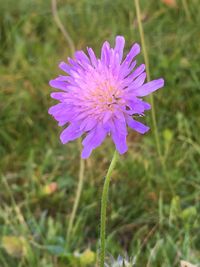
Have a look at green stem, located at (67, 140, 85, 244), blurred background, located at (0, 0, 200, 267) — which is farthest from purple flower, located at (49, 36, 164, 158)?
green stem, located at (67, 140, 85, 244)

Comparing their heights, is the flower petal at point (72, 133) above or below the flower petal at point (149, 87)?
below

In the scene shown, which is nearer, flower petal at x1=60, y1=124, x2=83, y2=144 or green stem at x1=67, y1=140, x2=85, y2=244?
flower petal at x1=60, y1=124, x2=83, y2=144

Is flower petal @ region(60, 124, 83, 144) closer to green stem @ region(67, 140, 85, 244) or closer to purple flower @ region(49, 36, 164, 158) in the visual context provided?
purple flower @ region(49, 36, 164, 158)

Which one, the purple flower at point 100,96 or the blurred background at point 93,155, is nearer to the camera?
the purple flower at point 100,96

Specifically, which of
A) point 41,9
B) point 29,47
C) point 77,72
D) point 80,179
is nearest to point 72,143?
point 80,179

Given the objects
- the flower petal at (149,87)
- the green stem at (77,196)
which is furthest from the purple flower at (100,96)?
the green stem at (77,196)

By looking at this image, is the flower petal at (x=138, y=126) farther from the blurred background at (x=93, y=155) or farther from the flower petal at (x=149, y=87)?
the blurred background at (x=93, y=155)

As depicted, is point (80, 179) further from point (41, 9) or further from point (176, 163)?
point (41, 9)
